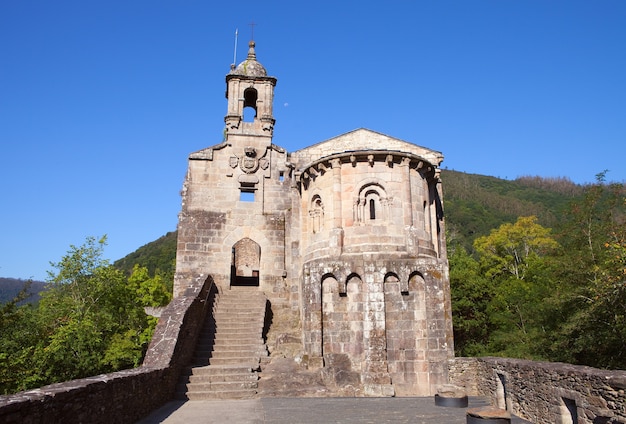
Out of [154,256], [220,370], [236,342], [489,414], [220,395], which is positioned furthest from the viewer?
[154,256]

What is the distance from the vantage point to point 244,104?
20.5 m

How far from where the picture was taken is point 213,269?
17.7 meters

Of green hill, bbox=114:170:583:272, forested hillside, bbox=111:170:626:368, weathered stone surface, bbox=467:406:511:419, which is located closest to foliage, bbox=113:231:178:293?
green hill, bbox=114:170:583:272

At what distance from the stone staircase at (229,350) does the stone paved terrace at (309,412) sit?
667 millimetres

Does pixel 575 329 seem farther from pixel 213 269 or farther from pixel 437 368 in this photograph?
pixel 213 269

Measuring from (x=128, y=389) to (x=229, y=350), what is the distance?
5699mm

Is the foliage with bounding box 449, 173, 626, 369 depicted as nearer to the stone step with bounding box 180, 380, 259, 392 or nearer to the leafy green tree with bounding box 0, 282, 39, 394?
the stone step with bounding box 180, 380, 259, 392

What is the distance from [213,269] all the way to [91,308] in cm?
1175

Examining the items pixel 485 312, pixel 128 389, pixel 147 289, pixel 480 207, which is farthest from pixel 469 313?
pixel 480 207

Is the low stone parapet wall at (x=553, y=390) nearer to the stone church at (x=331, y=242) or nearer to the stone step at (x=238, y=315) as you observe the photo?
the stone church at (x=331, y=242)

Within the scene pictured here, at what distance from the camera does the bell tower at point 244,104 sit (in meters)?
19.3

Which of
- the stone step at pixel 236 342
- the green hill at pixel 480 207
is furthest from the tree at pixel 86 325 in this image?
the green hill at pixel 480 207

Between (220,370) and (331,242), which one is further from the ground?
(331,242)

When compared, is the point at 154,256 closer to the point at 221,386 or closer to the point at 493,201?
the point at 493,201
